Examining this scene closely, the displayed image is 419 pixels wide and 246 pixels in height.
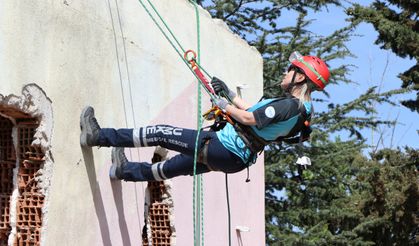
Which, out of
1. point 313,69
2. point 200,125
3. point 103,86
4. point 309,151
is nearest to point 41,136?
point 103,86

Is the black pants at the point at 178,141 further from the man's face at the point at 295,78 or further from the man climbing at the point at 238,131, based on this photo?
the man's face at the point at 295,78

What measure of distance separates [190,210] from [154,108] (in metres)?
1.14

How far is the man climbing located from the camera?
20.7ft

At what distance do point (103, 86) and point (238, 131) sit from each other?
1194 mm

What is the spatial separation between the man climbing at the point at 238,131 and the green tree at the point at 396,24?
949 cm

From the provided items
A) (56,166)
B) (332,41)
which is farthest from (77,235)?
(332,41)

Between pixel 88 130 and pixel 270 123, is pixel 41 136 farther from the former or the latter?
pixel 270 123

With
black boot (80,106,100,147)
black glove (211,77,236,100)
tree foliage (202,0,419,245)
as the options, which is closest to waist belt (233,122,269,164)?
black glove (211,77,236,100)

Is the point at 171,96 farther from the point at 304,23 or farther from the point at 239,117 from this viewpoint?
the point at 304,23

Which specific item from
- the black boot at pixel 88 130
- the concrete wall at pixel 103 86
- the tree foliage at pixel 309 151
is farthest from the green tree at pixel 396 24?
the black boot at pixel 88 130

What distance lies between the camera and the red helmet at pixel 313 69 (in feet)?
21.5

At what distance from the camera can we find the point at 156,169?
671 cm

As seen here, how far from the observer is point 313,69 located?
6566 millimetres

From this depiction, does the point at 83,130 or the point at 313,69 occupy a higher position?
the point at 313,69
